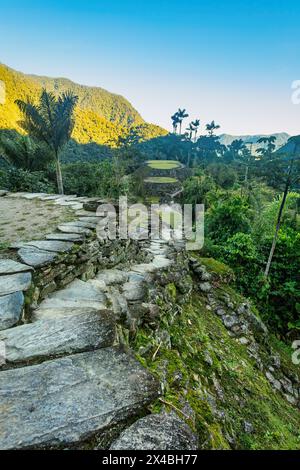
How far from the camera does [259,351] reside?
4.91 meters

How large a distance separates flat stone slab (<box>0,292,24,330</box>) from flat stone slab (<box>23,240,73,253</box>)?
2.39 ft

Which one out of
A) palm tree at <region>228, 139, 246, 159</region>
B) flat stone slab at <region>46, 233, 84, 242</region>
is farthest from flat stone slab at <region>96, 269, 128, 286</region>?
palm tree at <region>228, 139, 246, 159</region>

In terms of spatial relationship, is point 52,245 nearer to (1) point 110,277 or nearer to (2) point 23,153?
(1) point 110,277

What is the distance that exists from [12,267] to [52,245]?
1.60ft

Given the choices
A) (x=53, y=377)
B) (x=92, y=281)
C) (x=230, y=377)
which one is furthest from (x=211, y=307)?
(x=53, y=377)

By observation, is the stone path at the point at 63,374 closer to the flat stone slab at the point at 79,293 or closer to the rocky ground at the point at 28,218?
the flat stone slab at the point at 79,293

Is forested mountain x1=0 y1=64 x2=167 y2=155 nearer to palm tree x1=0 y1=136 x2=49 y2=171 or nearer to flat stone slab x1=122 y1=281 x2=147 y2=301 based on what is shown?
palm tree x1=0 y1=136 x2=49 y2=171

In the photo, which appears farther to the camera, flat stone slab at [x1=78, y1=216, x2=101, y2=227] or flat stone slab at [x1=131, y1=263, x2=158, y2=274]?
flat stone slab at [x1=131, y1=263, x2=158, y2=274]

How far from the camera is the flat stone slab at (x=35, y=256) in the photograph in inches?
75.8

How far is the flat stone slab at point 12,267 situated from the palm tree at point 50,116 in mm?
9544

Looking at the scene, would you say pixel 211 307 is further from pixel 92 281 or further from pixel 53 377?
pixel 53 377

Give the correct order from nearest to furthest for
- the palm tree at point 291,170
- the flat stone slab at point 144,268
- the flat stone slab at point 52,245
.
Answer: the flat stone slab at point 52,245 → the flat stone slab at point 144,268 → the palm tree at point 291,170

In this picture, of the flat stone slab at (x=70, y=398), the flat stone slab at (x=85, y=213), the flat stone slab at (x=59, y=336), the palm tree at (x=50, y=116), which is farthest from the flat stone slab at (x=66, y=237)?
the palm tree at (x=50, y=116)

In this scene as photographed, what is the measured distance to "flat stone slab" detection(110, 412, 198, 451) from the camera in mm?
929
